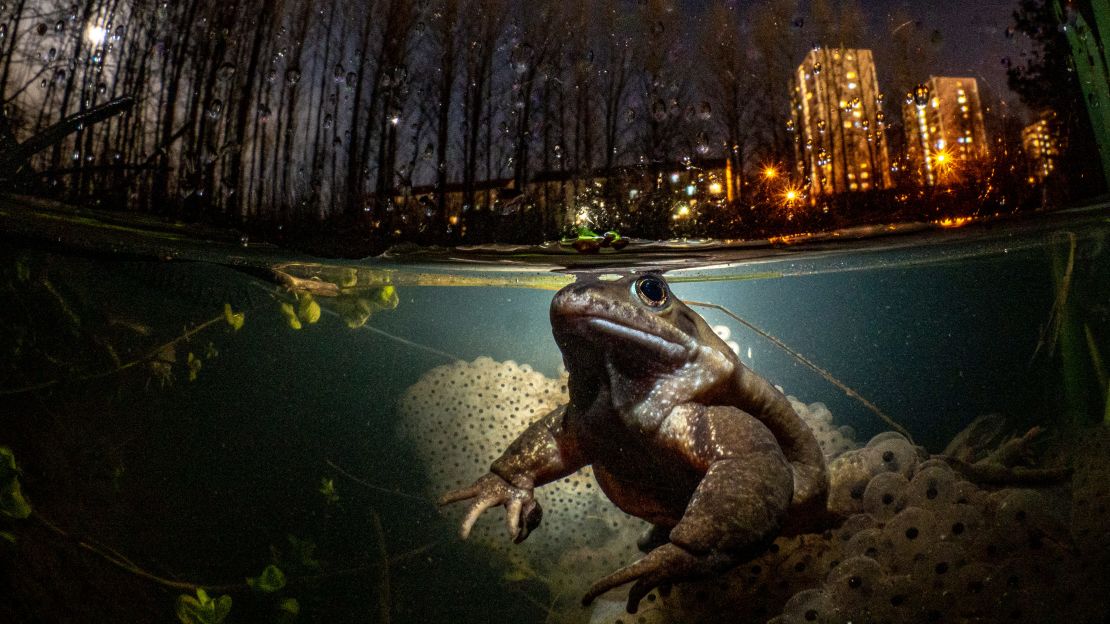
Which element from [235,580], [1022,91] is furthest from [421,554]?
[1022,91]

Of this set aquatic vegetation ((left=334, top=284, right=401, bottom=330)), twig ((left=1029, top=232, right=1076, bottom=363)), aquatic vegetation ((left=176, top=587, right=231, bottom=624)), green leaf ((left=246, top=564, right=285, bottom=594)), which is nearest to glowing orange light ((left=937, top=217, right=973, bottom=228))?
twig ((left=1029, top=232, right=1076, bottom=363))

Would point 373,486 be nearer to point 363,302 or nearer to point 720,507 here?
point 363,302

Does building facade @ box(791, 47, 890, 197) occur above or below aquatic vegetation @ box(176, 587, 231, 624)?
above

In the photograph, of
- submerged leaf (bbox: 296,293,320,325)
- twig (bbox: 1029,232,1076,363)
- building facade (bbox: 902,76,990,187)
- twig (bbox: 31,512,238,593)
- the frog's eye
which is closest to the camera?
A: building facade (bbox: 902,76,990,187)

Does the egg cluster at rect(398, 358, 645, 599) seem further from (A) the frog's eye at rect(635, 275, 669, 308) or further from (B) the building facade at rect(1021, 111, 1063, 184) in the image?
(B) the building facade at rect(1021, 111, 1063, 184)

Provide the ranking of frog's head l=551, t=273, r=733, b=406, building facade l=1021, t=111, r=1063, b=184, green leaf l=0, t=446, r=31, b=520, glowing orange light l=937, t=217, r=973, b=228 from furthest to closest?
green leaf l=0, t=446, r=31, b=520, glowing orange light l=937, t=217, r=973, b=228, frog's head l=551, t=273, r=733, b=406, building facade l=1021, t=111, r=1063, b=184

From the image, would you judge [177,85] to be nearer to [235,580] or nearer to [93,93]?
[93,93]

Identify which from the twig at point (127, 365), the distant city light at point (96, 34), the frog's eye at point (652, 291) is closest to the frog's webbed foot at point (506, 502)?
the frog's eye at point (652, 291)

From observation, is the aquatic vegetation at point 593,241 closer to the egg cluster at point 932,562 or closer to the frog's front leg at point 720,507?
the frog's front leg at point 720,507
